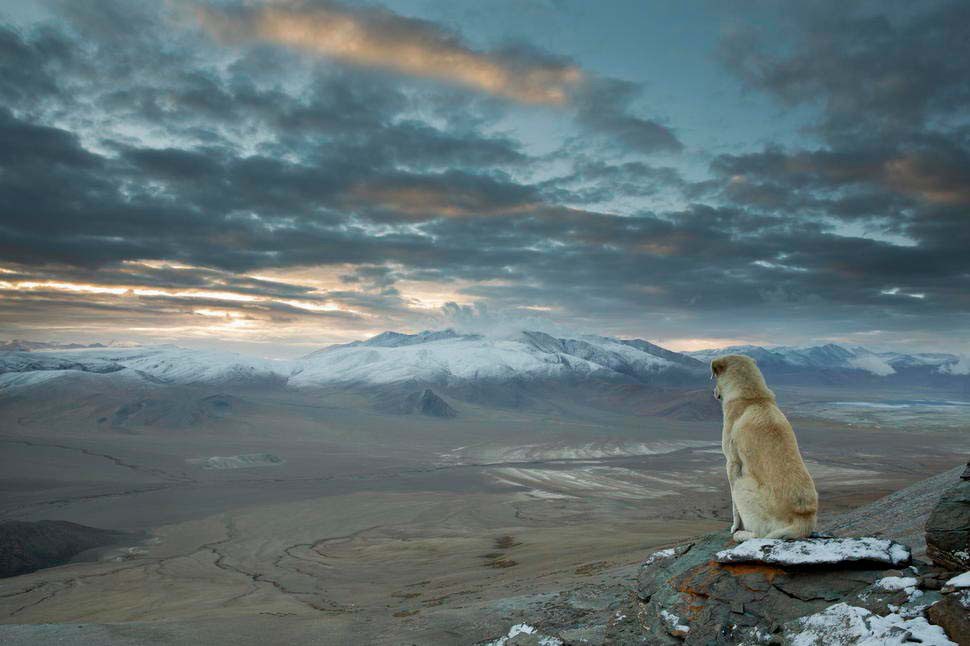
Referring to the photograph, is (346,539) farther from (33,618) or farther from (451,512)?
(33,618)

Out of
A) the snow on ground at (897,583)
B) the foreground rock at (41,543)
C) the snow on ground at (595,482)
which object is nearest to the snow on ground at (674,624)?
the snow on ground at (897,583)

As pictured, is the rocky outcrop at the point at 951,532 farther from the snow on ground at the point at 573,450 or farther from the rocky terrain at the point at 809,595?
the snow on ground at the point at 573,450

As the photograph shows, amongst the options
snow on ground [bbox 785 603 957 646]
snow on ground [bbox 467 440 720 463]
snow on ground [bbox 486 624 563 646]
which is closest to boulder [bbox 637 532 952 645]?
snow on ground [bbox 785 603 957 646]

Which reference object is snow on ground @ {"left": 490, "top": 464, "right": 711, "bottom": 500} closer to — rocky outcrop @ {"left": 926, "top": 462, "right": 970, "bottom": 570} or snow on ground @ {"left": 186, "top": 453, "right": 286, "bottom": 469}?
snow on ground @ {"left": 186, "top": 453, "right": 286, "bottom": 469}

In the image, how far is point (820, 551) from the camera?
543cm

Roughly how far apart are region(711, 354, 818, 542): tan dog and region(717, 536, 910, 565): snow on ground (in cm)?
22

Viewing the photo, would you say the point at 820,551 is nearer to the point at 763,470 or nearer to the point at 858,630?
the point at 763,470

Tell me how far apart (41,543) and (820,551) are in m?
51.1

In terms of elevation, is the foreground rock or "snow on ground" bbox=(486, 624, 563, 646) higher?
"snow on ground" bbox=(486, 624, 563, 646)

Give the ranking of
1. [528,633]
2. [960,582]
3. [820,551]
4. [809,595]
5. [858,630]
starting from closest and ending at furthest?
[960,582] → [858,630] → [809,595] → [820,551] → [528,633]

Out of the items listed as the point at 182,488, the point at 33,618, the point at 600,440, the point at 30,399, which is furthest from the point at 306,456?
the point at 30,399

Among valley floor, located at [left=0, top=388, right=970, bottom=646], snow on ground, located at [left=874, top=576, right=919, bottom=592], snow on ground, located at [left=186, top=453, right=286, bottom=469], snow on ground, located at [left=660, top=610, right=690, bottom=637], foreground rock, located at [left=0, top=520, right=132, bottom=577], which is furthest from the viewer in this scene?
snow on ground, located at [left=186, top=453, right=286, bottom=469]

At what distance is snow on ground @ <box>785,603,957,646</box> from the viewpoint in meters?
4.12

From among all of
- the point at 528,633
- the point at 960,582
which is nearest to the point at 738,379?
the point at 960,582
